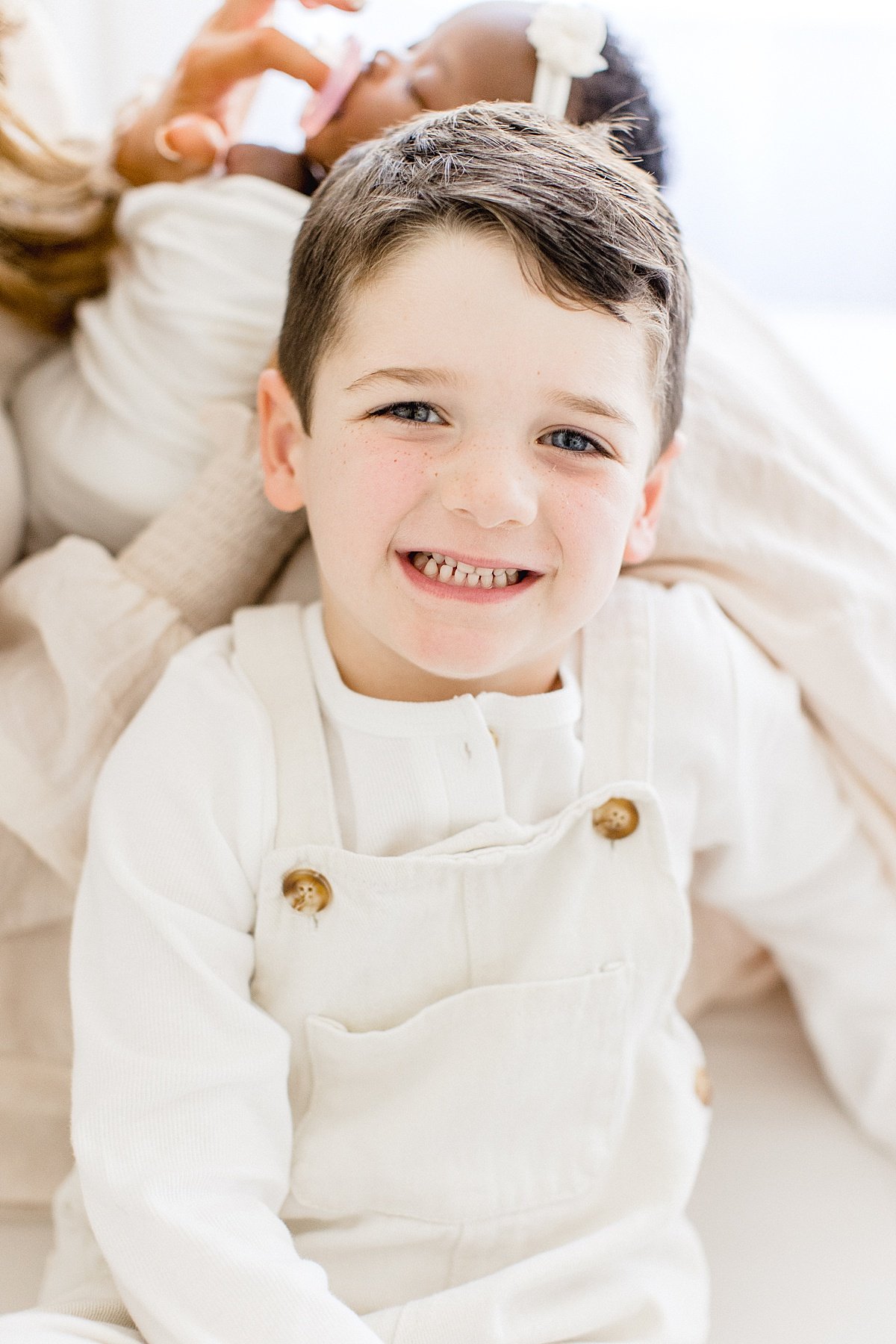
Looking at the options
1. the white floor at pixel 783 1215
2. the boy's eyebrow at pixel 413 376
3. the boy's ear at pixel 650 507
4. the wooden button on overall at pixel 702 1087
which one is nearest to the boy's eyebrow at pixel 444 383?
the boy's eyebrow at pixel 413 376

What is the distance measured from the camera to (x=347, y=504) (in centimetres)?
66

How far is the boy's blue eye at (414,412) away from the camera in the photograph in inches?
25.7

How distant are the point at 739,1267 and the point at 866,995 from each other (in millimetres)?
215

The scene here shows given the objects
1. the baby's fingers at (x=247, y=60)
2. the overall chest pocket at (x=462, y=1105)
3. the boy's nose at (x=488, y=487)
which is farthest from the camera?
the baby's fingers at (x=247, y=60)

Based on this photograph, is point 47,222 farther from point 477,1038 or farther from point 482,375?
point 477,1038

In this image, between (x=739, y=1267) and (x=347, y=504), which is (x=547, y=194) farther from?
(x=739, y=1267)

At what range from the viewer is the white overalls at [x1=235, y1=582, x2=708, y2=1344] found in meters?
0.71

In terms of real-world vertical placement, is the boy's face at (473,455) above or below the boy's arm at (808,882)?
above

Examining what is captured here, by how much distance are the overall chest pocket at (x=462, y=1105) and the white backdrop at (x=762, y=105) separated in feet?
5.09

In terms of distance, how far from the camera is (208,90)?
2.83 feet

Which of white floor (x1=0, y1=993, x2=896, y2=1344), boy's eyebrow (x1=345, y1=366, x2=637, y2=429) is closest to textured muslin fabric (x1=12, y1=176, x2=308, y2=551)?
boy's eyebrow (x1=345, y1=366, x2=637, y2=429)

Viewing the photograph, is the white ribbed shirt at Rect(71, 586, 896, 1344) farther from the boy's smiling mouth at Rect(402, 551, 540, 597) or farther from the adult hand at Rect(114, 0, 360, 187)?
the adult hand at Rect(114, 0, 360, 187)

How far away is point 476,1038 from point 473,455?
34 cm

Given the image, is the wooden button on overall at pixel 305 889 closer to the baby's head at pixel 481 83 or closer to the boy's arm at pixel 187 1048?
the boy's arm at pixel 187 1048
